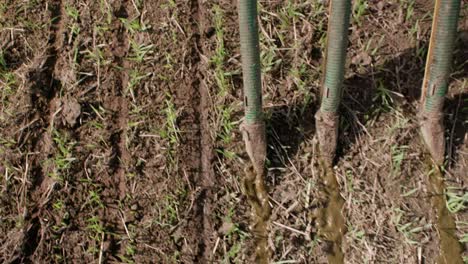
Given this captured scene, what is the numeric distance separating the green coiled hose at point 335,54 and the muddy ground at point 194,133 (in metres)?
0.24

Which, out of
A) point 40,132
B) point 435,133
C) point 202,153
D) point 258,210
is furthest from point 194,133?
point 435,133

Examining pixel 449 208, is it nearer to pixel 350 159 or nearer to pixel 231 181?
pixel 350 159

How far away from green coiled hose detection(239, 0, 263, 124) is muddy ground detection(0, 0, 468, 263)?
231 millimetres

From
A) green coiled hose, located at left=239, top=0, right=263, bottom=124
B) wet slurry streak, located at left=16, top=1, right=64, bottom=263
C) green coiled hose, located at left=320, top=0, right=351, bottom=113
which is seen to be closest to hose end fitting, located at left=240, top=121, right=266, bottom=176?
green coiled hose, located at left=239, top=0, right=263, bottom=124

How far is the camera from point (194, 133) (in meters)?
3.17

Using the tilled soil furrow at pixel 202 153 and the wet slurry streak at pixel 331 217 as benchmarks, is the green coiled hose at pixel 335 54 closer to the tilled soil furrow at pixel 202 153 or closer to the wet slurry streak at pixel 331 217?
the wet slurry streak at pixel 331 217

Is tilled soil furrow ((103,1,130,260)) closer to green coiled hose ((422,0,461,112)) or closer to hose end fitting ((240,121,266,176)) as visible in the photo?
hose end fitting ((240,121,266,176))

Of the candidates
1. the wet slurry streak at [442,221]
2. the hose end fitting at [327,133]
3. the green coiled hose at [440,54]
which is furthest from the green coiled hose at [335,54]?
the wet slurry streak at [442,221]

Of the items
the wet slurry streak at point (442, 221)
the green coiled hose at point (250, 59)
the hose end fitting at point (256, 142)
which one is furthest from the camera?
the hose end fitting at point (256, 142)

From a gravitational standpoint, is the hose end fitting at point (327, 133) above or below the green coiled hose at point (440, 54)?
below

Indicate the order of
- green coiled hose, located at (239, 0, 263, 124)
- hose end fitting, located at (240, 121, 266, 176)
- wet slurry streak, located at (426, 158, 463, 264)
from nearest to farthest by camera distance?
green coiled hose, located at (239, 0, 263, 124)
wet slurry streak, located at (426, 158, 463, 264)
hose end fitting, located at (240, 121, 266, 176)

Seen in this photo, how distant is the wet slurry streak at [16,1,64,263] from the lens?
2941 mm

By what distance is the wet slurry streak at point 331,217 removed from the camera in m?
2.91

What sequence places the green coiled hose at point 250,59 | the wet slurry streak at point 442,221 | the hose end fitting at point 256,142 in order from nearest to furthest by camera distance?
the green coiled hose at point 250,59 → the wet slurry streak at point 442,221 → the hose end fitting at point 256,142
